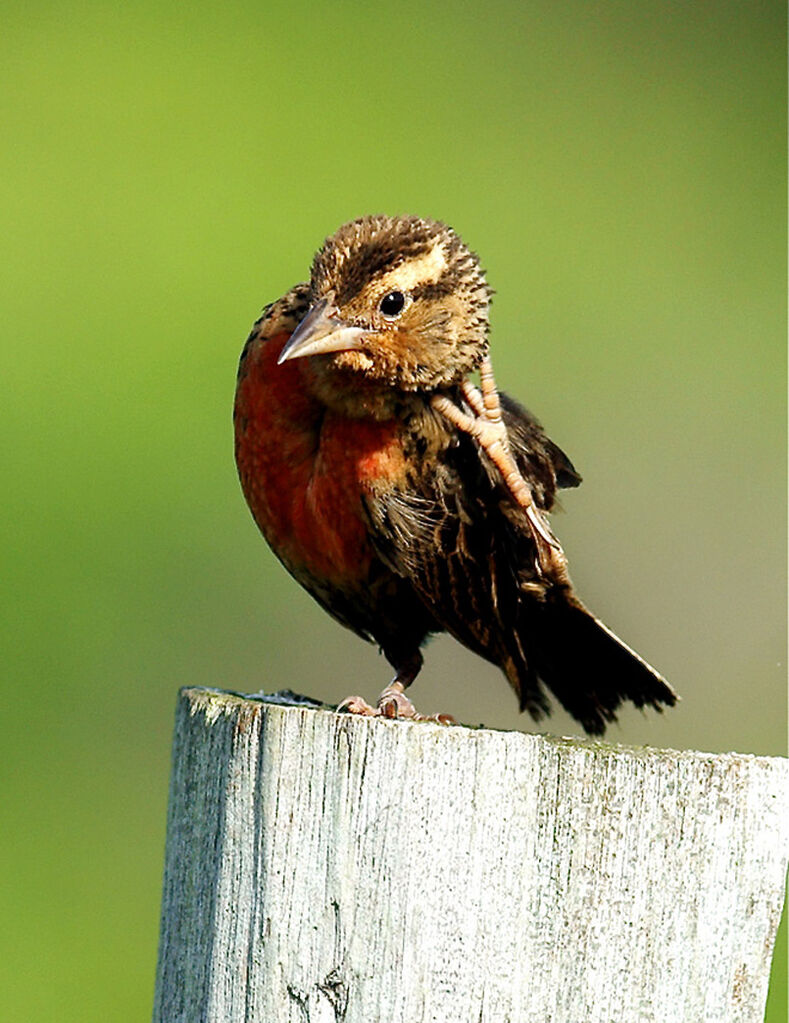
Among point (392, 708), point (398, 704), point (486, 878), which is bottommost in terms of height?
point (486, 878)

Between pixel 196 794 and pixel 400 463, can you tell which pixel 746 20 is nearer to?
pixel 400 463

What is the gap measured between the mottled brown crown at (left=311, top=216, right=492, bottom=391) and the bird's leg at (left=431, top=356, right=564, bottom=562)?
0.19ft

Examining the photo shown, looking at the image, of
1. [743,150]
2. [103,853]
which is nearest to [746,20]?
[743,150]

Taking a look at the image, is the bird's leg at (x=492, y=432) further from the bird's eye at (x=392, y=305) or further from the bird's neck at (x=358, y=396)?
the bird's eye at (x=392, y=305)

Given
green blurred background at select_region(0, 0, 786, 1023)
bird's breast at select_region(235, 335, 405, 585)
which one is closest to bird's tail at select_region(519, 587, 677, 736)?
bird's breast at select_region(235, 335, 405, 585)

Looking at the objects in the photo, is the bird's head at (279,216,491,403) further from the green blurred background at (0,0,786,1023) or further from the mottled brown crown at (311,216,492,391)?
the green blurred background at (0,0,786,1023)

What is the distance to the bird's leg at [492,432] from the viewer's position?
4.19 metres

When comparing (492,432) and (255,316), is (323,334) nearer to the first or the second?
(492,432)

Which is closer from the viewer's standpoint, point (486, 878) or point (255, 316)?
point (486, 878)

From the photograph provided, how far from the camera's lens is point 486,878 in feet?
10.3

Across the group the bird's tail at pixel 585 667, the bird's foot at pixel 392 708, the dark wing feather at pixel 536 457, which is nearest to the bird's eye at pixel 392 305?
the dark wing feather at pixel 536 457

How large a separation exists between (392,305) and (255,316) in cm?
616

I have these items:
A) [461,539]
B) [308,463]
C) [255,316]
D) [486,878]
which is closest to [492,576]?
[461,539]

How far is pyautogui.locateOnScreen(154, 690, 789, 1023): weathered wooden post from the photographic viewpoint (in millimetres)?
3113
